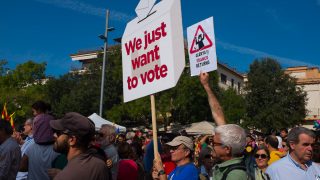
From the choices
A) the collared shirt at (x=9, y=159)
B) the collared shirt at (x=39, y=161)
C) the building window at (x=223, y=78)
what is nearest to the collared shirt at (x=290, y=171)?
the collared shirt at (x=39, y=161)

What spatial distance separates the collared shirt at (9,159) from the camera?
458cm

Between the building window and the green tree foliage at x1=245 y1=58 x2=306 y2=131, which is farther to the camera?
the building window

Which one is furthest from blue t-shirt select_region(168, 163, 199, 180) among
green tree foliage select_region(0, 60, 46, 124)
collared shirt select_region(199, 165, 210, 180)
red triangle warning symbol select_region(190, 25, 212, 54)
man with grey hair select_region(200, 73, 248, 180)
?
green tree foliage select_region(0, 60, 46, 124)

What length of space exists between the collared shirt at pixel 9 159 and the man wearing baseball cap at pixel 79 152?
1.83 metres

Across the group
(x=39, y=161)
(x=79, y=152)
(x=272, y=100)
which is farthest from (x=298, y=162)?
(x=272, y=100)

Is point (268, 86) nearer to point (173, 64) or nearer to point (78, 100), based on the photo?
point (78, 100)

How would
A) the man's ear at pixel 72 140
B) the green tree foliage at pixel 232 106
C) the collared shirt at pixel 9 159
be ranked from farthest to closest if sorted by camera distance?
1. the green tree foliage at pixel 232 106
2. the collared shirt at pixel 9 159
3. the man's ear at pixel 72 140

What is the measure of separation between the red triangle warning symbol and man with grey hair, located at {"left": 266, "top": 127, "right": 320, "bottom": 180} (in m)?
1.53

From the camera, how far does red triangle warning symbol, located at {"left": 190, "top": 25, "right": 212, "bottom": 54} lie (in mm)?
5078

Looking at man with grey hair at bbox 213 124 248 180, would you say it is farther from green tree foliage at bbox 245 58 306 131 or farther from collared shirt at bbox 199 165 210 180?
green tree foliage at bbox 245 58 306 131

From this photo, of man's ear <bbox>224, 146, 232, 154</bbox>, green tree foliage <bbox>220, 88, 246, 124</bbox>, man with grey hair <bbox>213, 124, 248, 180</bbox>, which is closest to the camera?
man with grey hair <bbox>213, 124, 248, 180</bbox>

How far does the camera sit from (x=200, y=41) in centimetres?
521

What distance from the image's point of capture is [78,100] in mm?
42062

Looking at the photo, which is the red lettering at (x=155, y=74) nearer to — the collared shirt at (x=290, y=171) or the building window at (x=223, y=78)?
the collared shirt at (x=290, y=171)
